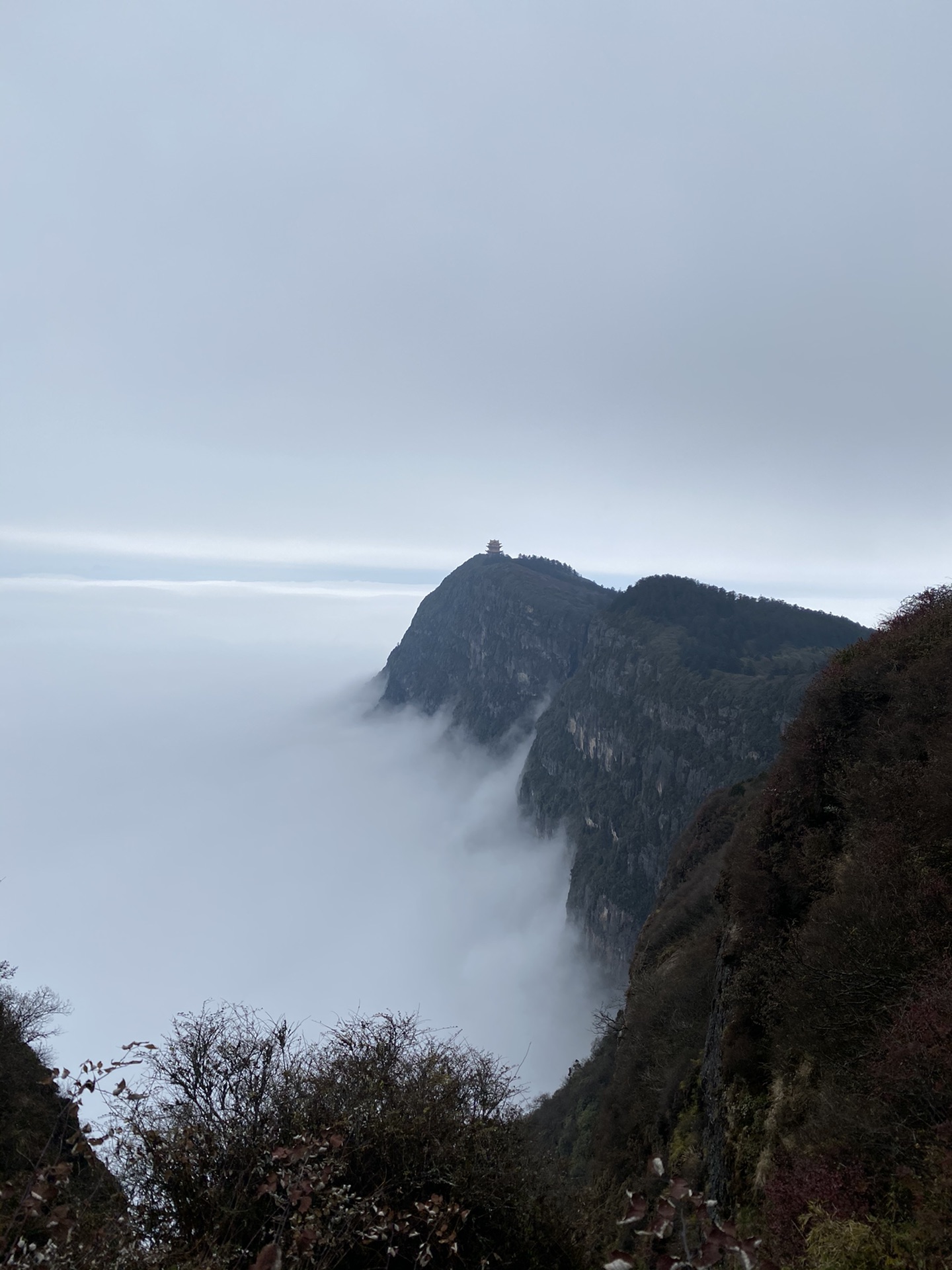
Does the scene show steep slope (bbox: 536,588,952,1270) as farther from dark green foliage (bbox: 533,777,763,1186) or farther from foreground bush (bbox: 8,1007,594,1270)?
foreground bush (bbox: 8,1007,594,1270)

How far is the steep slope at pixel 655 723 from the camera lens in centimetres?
10069

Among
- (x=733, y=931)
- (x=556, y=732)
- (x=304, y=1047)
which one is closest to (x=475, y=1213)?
(x=304, y=1047)

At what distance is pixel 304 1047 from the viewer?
48.4ft

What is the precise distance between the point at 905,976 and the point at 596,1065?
37845 mm

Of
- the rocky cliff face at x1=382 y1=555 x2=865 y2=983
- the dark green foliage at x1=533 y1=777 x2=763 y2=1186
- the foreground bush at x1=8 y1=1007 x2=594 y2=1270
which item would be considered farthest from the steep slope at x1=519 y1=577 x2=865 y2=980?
the foreground bush at x1=8 y1=1007 x2=594 y2=1270

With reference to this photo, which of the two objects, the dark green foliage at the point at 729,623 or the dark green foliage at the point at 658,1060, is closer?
the dark green foliage at the point at 658,1060

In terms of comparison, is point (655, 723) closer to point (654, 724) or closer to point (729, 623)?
point (654, 724)

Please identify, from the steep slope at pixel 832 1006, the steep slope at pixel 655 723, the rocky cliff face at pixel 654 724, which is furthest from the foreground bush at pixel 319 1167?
the steep slope at pixel 655 723

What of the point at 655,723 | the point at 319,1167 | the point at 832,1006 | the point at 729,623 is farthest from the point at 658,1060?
the point at 729,623

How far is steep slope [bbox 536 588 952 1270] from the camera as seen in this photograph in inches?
321

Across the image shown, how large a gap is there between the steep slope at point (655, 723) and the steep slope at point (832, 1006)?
71344 millimetres

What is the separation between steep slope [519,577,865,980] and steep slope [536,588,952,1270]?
71344 millimetres

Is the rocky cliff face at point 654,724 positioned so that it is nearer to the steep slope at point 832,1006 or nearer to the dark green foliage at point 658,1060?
the dark green foliage at point 658,1060

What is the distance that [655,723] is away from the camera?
11962 centimetres
